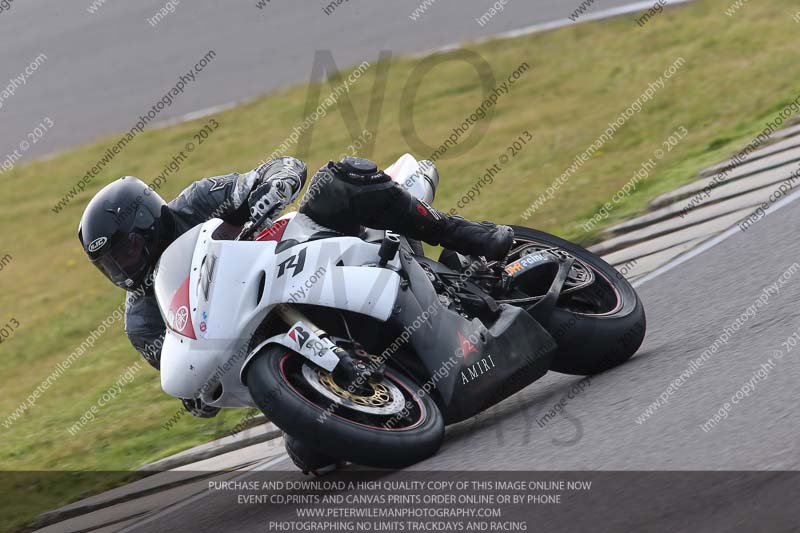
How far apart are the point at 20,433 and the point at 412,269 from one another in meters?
3.92

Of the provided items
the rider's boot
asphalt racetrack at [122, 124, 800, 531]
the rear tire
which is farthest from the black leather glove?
the rear tire

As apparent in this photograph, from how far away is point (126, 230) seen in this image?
4914 millimetres

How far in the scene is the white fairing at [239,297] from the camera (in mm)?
4660

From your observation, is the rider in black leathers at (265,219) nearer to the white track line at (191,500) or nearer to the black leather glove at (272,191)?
the black leather glove at (272,191)

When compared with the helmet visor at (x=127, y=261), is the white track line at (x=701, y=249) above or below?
below

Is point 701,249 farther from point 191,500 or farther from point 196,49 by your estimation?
point 196,49

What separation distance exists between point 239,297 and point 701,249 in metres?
3.24

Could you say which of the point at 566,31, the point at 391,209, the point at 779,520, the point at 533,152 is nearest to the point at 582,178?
the point at 533,152

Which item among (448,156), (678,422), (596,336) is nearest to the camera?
(678,422)

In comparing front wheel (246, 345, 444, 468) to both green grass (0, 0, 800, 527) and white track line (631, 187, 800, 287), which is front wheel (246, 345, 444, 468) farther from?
white track line (631, 187, 800, 287)

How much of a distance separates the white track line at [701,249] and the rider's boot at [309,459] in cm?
243

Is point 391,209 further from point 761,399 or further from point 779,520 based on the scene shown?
point 779,520

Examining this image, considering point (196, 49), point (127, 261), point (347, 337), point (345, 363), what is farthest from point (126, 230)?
point (196, 49)

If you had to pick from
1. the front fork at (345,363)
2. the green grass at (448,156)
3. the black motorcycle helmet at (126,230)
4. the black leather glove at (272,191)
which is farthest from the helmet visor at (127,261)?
the green grass at (448,156)
